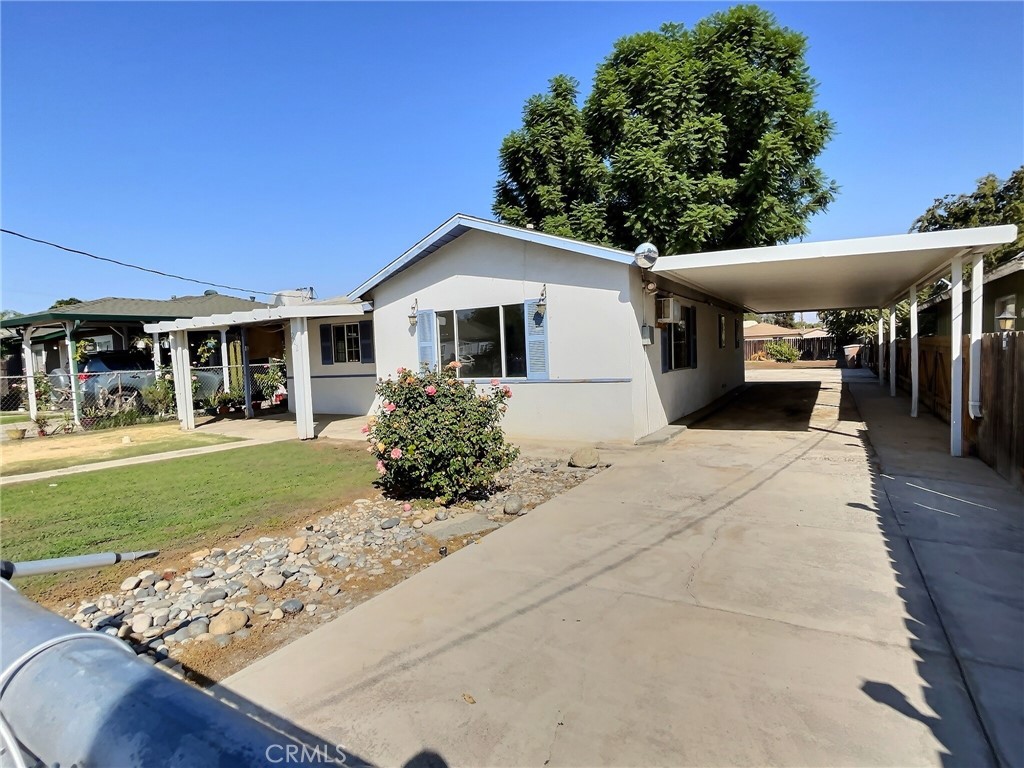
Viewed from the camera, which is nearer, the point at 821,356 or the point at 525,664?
the point at 525,664

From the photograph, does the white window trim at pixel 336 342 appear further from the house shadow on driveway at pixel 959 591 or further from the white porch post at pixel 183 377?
the house shadow on driveway at pixel 959 591

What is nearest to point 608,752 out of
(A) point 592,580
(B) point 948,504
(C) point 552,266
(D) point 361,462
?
(A) point 592,580

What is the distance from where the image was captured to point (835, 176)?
60.8 feet

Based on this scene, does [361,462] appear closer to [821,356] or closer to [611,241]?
[611,241]

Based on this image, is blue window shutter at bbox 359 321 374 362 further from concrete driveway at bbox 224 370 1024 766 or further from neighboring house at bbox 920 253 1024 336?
neighboring house at bbox 920 253 1024 336

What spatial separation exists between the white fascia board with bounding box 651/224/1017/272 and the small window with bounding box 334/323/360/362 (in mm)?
8414

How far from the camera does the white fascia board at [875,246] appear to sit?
6812mm

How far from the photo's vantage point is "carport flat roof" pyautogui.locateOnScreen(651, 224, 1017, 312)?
702 cm

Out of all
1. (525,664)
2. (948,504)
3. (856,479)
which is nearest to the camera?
(525,664)

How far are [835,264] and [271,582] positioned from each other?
28.7 feet

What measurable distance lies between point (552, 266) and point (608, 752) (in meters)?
8.06

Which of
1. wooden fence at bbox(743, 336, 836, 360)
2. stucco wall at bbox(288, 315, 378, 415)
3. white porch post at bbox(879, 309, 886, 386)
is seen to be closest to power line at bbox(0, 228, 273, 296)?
stucco wall at bbox(288, 315, 378, 415)

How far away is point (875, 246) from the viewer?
7.34 m

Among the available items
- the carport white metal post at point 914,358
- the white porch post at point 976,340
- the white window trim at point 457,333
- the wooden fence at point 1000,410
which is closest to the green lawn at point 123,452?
the white window trim at point 457,333
